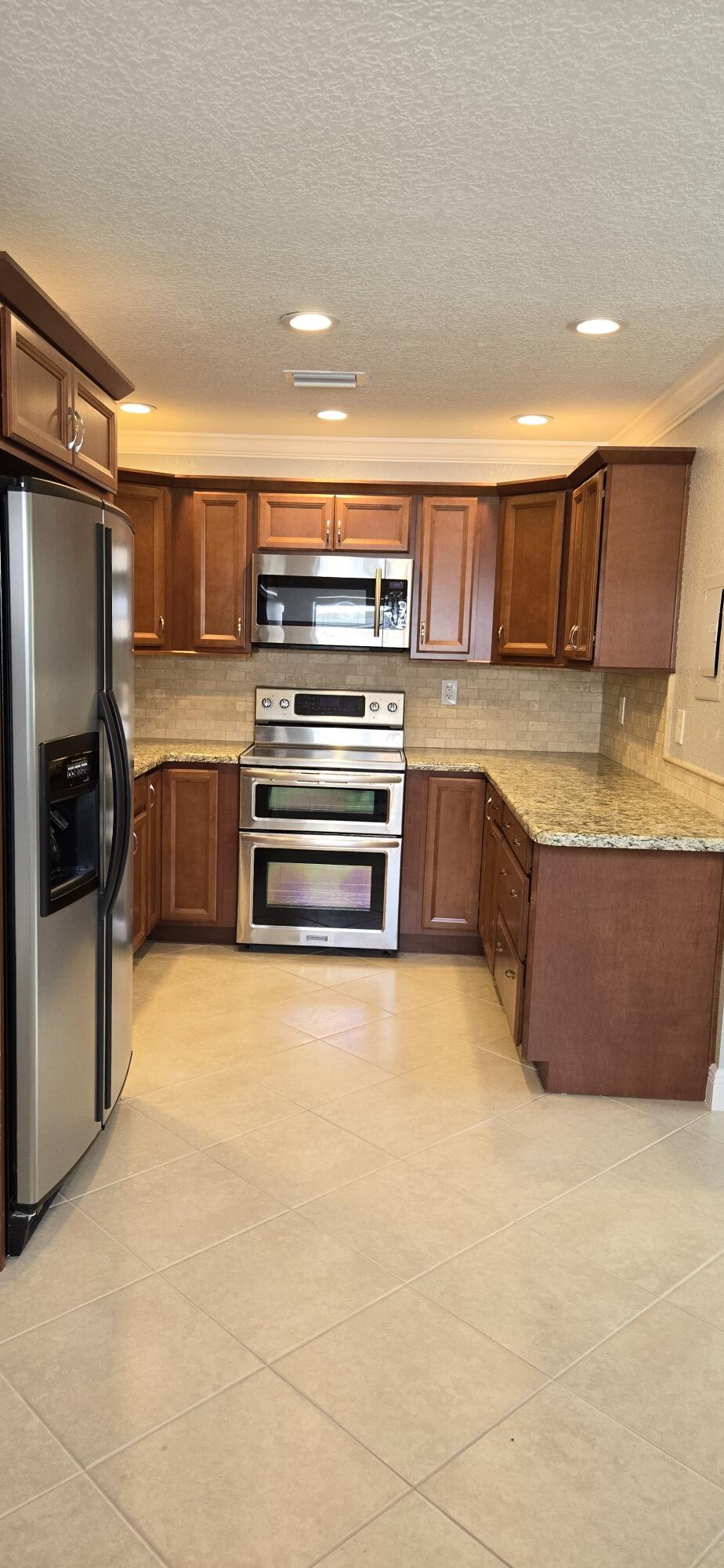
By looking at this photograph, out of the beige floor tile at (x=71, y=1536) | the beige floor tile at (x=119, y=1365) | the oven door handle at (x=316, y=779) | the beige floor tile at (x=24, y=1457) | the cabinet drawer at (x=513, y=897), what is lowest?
the beige floor tile at (x=119, y=1365)

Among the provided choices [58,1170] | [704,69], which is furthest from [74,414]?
[58,1170]

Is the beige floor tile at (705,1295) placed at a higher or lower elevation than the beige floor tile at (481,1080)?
higher

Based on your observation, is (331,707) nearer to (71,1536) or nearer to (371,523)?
(371,523)

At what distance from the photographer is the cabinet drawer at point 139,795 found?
407 centimetres

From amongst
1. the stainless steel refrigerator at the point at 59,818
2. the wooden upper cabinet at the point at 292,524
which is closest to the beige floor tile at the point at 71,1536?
the stainless steel refrigerator at the point at 59,818

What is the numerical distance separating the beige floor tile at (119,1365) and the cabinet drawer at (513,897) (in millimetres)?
1591

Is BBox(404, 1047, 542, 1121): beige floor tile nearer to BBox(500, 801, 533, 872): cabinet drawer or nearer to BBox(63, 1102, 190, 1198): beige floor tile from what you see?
BBox(500, 801, 533, 872): cabinet drawer

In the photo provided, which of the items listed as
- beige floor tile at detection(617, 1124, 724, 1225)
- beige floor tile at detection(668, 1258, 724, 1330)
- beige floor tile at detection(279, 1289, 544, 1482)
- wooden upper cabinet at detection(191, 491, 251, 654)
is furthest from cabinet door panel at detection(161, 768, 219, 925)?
beige floor tile at detection(668, 1258, 724, 1330)

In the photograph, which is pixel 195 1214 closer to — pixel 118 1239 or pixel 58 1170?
pixel 118 1239

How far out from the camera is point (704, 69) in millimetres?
1689

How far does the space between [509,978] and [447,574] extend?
2.05 metres

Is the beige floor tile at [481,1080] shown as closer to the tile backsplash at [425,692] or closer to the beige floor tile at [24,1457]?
the beige floor tile at [24,1457]

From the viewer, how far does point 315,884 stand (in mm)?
4520

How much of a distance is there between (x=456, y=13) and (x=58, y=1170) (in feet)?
8.00
